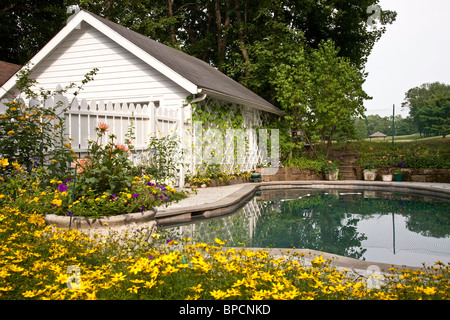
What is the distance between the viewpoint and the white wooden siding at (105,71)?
31.1 feet

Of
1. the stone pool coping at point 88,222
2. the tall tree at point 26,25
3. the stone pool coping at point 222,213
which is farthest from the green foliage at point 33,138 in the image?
the tall tree at point 26,25

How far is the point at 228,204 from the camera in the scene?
7012mm

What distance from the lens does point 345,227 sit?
6.00 meters

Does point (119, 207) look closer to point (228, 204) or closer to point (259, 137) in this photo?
point (228, 204)

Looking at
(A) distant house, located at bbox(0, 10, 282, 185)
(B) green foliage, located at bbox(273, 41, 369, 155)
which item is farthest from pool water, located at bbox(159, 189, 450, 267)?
(B) green foliage, located at bbox(273, 41, 369, 155)

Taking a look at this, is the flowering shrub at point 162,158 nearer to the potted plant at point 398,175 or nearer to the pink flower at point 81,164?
the pink flower at point 81,164

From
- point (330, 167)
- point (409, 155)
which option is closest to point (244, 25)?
point (330, 167)

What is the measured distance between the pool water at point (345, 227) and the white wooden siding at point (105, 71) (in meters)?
4.05

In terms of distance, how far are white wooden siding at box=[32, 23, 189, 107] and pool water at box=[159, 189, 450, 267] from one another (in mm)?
4054

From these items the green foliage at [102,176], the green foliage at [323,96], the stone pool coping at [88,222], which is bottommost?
the stone pool coping at [88,222]

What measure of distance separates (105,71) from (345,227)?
25.3ft

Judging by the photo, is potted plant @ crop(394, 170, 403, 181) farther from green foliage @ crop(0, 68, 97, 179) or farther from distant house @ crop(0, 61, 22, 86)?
distant house @ crop(0, 61, 22, 86)

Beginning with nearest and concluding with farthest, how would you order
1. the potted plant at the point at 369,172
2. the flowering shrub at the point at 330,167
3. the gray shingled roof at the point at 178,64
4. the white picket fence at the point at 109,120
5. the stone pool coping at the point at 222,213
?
the stone pool coping at the point at 222,213, the white picket fence at the point at 109,120, the gray shingled roof at the point at 178,64, the potted plant at the point at 369,172, the flowering shrub at the point at 330,167
